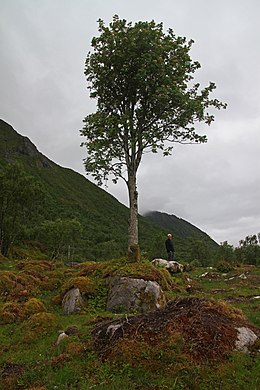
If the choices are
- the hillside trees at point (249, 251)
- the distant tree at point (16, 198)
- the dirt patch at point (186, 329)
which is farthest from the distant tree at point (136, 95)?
the hillside trees at point (249, 251)

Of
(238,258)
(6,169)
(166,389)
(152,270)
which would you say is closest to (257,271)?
(152,270)

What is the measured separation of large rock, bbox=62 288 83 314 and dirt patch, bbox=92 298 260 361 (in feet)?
15.5

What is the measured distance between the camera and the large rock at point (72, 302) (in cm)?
1830

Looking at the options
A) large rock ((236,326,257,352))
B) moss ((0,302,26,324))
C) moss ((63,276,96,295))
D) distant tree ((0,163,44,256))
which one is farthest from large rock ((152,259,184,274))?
distant tree ((0,163,44,256))

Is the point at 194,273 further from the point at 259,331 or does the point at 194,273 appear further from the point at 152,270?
the point at 259,331

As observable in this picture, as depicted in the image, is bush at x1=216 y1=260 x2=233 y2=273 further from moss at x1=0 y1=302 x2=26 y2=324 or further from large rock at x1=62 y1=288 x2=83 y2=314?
moss at x1=0 y1=302 x2=26 y2=324

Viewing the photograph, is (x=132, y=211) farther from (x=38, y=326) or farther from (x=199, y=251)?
(x=199, y=251)

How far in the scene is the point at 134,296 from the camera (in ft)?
59.6

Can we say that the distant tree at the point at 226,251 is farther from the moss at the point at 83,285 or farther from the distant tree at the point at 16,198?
the moss at the point at 83,285

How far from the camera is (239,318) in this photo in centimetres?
1327

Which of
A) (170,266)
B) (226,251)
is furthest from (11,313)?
(226,251)

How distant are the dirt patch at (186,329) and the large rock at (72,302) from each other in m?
4.74

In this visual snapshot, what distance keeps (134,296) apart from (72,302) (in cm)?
353

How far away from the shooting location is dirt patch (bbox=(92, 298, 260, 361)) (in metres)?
11.0
